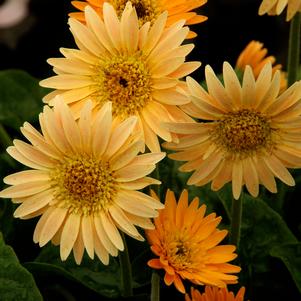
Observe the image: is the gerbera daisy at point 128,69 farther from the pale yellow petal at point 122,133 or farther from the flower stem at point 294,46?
the flower stem at point 294,46

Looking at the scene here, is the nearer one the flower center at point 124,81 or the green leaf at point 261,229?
the flower center at point 124,81

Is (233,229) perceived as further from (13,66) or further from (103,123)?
(13,66)

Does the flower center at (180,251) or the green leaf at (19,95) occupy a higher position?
the green leaf at (19,95)

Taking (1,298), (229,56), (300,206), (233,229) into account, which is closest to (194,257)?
(233,229)

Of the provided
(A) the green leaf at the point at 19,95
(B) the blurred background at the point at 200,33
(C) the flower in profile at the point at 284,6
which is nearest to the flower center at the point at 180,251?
(C) the flower in profile at the point at 284,6

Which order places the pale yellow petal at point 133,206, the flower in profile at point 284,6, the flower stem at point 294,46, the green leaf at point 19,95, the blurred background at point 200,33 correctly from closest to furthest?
the pale yellow petal at point 133,206
the flower in profile at point 284,6
the flower stem at point 294,46
the green leaf at point 19,95
the blurred background at point 200,33

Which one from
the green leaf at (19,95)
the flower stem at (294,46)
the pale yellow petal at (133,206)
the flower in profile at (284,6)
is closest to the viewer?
the pale yellow petal at (133,206)

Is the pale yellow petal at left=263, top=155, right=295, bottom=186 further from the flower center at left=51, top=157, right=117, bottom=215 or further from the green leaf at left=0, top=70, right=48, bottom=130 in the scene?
the green leaf at left=0, top=70, right=48, bottom=130
